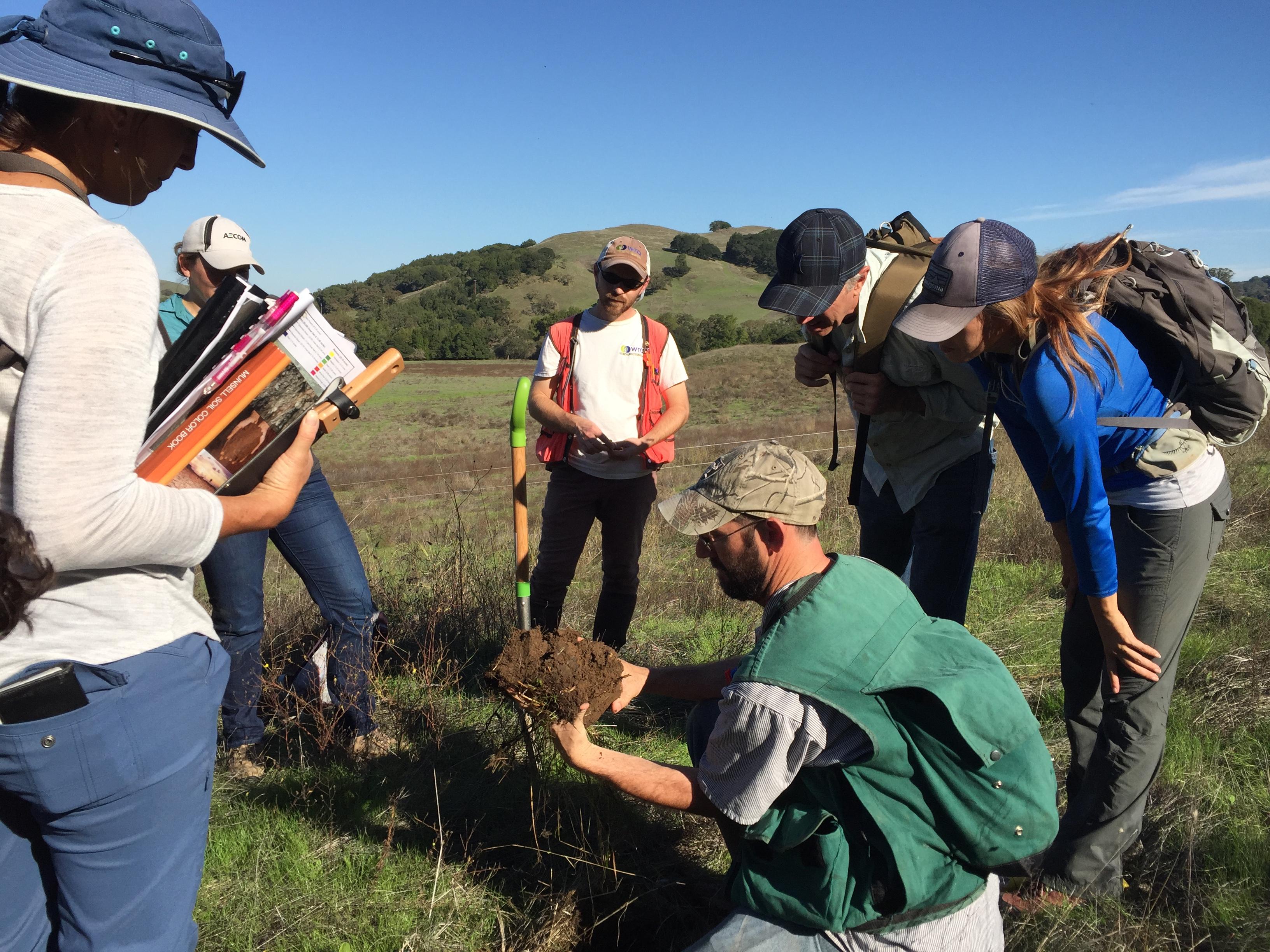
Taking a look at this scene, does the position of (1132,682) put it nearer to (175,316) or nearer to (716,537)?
(716,537)

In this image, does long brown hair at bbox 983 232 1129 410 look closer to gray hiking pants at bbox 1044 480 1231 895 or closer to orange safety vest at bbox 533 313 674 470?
gray hiking pants at bbox 1044 480 1231 895

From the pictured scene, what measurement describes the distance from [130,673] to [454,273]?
79.1 m

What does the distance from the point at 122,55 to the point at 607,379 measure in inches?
119

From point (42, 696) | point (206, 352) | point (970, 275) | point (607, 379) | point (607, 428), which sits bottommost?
point (607, 428)

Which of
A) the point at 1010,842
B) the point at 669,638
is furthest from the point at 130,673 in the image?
the point at 669,638

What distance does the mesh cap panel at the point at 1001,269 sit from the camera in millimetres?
2396

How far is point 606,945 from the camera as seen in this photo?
2793 mm

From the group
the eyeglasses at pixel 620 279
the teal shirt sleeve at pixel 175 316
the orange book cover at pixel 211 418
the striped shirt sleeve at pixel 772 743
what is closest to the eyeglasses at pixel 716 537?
the striped shirt sleeve at pixel 772 743

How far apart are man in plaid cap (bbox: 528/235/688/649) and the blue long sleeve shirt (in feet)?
6.73

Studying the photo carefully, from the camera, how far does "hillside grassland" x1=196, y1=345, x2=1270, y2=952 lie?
2703 millimetres

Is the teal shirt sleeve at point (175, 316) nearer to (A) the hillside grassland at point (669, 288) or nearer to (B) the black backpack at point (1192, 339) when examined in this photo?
(B) the black backpack at point (1192, 339)

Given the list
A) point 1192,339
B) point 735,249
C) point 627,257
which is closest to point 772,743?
point 1192,339

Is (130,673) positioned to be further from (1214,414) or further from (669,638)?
(669,638)

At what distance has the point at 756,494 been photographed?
2.13 m
